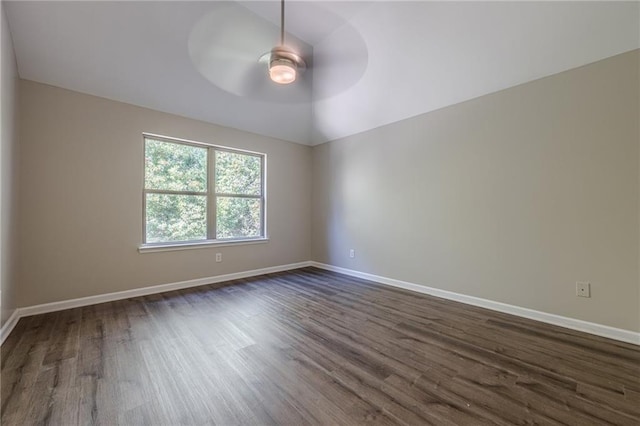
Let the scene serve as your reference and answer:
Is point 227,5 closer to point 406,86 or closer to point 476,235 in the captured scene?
point 406,86

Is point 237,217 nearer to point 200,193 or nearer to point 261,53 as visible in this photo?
point 200,193

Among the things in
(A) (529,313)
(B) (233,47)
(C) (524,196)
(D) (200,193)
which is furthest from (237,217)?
(A) (529,313)

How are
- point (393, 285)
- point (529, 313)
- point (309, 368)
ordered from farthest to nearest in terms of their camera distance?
point (393, 285)
point (529, 313)
point (309, 368)

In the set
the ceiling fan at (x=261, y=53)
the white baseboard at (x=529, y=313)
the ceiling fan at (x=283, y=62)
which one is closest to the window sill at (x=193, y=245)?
the white baseboard at (x=529, y=313)

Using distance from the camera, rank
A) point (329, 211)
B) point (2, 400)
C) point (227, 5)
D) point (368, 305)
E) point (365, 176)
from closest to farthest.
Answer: point (2, 400)
point (227, 5)
point (368, 305)
point (365, 176)
point (329, 211)

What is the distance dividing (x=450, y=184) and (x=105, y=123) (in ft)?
13.7

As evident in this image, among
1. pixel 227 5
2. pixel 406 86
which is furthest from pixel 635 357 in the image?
pixel 227 5

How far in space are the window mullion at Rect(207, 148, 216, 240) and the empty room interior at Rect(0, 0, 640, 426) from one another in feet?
0.10

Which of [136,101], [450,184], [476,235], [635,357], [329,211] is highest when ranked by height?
[136,101]

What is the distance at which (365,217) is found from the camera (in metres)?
4.15

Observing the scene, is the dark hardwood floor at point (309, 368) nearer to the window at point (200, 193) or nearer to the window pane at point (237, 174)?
the window at point (200, 193)

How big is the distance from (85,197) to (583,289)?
201 inches

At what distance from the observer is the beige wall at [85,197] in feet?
8.72

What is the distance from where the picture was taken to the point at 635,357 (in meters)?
1.89
